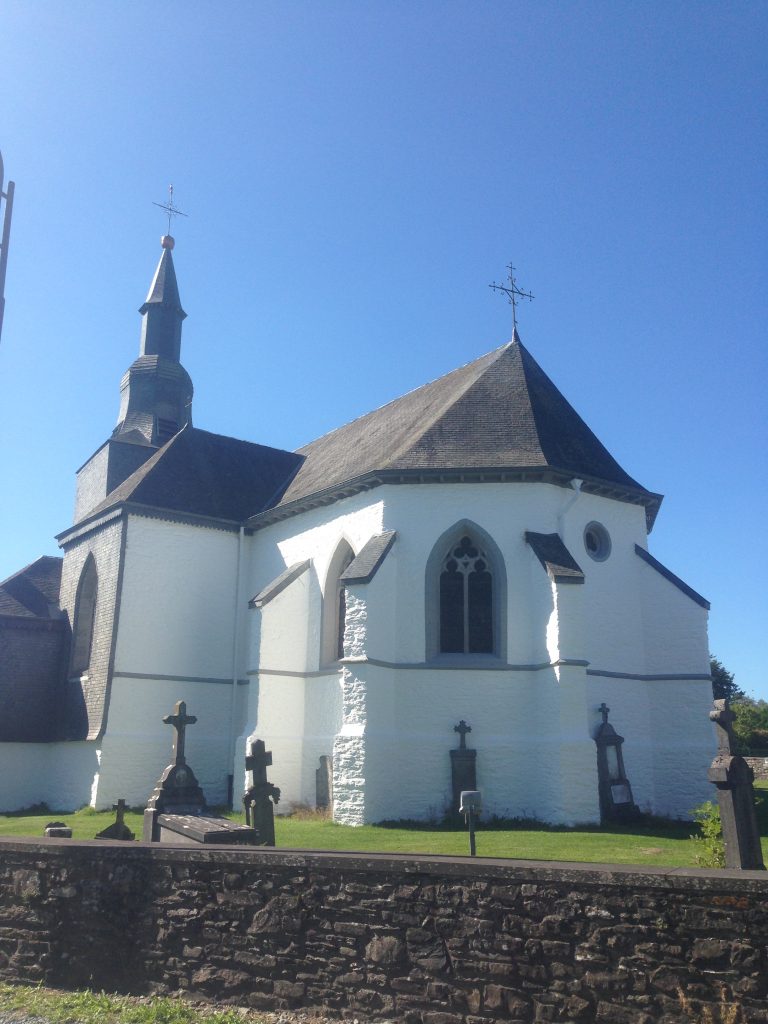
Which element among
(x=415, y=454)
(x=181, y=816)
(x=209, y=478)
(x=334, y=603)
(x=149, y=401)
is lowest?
(x=181, y=816)

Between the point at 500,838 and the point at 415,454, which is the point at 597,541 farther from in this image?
the point at 500,838

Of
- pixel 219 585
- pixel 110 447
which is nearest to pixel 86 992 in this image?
pixel 219 585

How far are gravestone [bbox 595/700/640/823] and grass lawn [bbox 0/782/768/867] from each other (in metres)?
0.42

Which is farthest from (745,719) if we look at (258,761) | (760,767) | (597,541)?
(258,761)

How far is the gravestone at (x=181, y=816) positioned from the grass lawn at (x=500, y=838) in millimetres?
1615

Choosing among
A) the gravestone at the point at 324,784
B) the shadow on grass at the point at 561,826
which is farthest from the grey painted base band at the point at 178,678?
the shadow on grass at the point at 561,826

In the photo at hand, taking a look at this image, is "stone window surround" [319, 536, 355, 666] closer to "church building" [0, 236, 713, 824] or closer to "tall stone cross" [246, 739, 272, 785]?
"church building" [0, 236, 713, 824]

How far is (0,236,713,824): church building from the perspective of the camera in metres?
17.2

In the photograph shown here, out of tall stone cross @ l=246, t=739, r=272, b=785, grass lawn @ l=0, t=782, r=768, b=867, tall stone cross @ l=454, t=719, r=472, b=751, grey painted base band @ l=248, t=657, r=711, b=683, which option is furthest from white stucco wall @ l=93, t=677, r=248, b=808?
tall stone cross @ l=246, t=739, r=272, b=785

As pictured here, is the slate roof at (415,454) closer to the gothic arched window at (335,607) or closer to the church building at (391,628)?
the church building at (391,628)

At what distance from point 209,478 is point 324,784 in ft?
33.0

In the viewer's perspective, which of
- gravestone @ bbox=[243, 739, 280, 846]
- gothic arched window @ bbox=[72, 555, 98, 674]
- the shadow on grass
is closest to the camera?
gravestone @ bbox=[243, 739, 280, 846]

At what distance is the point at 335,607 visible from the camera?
2073 cm

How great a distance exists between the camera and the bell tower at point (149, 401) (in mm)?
27859
